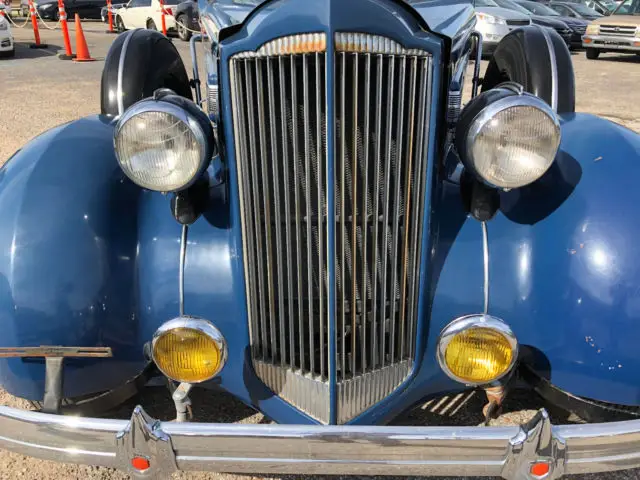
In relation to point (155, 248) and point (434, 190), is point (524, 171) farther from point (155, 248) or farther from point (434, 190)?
point (155, 248)

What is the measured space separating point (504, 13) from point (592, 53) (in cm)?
262

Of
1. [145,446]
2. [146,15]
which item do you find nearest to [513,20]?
[146,15]

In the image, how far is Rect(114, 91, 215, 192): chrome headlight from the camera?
5.67ft

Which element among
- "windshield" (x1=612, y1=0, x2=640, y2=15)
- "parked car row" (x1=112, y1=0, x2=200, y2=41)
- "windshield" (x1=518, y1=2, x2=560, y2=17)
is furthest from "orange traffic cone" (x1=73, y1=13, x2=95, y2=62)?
"windshield" (x1=612, y1=0, x2=640, y2=15)

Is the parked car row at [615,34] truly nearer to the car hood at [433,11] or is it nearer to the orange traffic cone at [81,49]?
the orange traffic cone at [81,49]

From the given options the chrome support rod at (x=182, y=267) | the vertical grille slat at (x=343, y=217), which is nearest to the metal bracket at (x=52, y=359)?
the chrome support rod at (x=182, y=267)

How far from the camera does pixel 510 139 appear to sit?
1.75m

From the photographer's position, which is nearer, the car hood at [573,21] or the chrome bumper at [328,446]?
the chrome bumper at [328,446]

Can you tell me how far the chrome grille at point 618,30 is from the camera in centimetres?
1307

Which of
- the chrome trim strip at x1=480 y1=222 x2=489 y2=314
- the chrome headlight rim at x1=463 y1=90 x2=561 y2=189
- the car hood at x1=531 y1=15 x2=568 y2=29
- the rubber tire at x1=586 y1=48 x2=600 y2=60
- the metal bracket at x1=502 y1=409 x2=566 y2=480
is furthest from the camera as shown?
the rubber tire at x1=586 y1=48 x2=600 y2=60

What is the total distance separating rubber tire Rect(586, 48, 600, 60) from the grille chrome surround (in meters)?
14.0

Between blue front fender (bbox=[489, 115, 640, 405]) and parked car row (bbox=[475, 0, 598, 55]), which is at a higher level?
blue front fender (bbox=[489, 115, 640, 405])

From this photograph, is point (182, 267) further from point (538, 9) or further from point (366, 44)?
point (538, 9)

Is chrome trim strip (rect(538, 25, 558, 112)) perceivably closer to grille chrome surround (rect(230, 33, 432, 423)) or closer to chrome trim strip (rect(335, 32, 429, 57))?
grille chrome surround (rect(230, 33, 432, 423))
